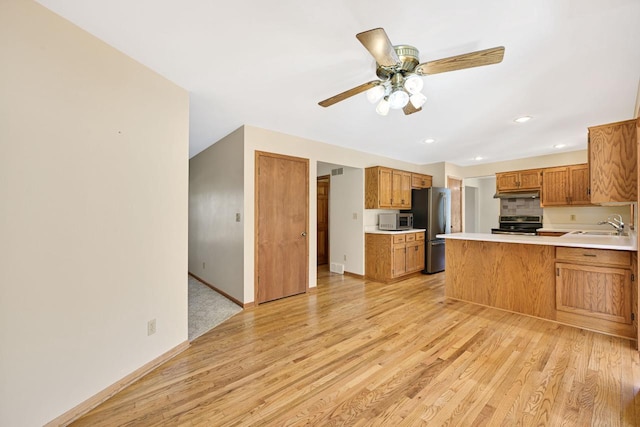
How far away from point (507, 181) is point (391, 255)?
338 centimetres

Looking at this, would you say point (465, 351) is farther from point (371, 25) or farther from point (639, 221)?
point (371, 25)

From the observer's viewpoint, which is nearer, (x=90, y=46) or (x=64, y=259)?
(x=64, y=259)

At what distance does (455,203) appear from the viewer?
20.2 feet

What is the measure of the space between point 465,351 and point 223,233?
11.0 ft

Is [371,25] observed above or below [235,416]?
above

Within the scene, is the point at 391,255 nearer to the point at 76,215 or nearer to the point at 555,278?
the point at 555,278

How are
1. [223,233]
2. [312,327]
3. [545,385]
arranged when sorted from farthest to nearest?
[223,233], [312,327], [545,385]

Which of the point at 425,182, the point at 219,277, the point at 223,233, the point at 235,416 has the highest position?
the point at 425,182

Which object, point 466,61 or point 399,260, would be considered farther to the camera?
point 399,260

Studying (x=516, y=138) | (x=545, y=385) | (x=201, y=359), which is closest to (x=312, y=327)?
(x=201, y=359)

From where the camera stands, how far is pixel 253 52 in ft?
6.41

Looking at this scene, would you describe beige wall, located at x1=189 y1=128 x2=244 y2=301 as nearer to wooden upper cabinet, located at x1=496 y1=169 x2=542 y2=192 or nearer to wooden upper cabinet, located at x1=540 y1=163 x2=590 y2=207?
wooden upper cabinet, located at x1=496 y1=169 x2=542 y2=192

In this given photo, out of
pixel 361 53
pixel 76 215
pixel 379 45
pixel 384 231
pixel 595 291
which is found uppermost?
pixel 361 53

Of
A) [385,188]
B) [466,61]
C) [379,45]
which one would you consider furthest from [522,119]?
[379,45]
